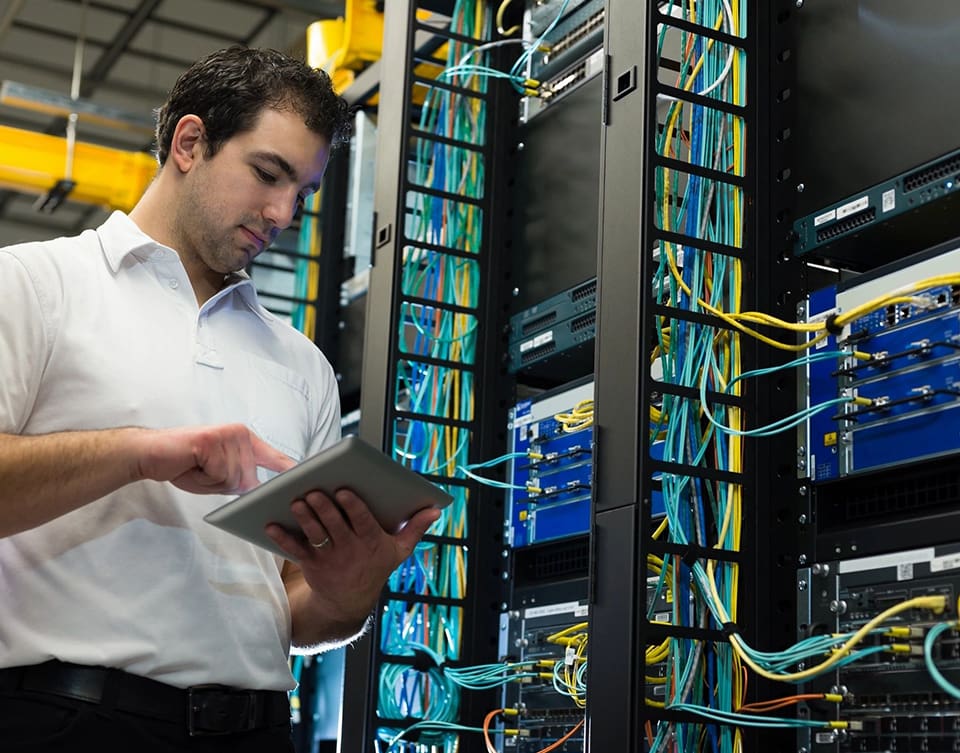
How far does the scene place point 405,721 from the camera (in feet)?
7.67

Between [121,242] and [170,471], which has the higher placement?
[121,242]

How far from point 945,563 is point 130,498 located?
0.96 meters

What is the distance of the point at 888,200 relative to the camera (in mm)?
1705

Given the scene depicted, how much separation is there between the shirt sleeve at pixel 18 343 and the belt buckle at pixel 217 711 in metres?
0.37

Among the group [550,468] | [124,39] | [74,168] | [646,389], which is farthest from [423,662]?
[124,39]

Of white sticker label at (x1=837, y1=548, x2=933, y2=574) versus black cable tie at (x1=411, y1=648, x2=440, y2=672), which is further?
black cable tie at (x1=411, y1=648, x2=440, y2=672)

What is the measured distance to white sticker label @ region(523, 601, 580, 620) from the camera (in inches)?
86.3

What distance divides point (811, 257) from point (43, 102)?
10.3 feet

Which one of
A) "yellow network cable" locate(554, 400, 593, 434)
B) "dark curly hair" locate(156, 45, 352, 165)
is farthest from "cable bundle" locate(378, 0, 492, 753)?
"dark curly hair" locate(156, 45, 352, 165)

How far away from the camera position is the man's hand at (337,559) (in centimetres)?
134

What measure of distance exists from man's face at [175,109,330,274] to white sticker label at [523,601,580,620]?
0.88m

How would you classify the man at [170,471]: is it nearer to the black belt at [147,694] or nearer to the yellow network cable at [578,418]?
the black belt at [147,694]

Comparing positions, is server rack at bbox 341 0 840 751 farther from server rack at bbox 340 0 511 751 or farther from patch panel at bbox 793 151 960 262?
server rack at bbox 340 0 511 751

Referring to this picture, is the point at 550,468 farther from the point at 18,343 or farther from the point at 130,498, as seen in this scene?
the point at 18,343
